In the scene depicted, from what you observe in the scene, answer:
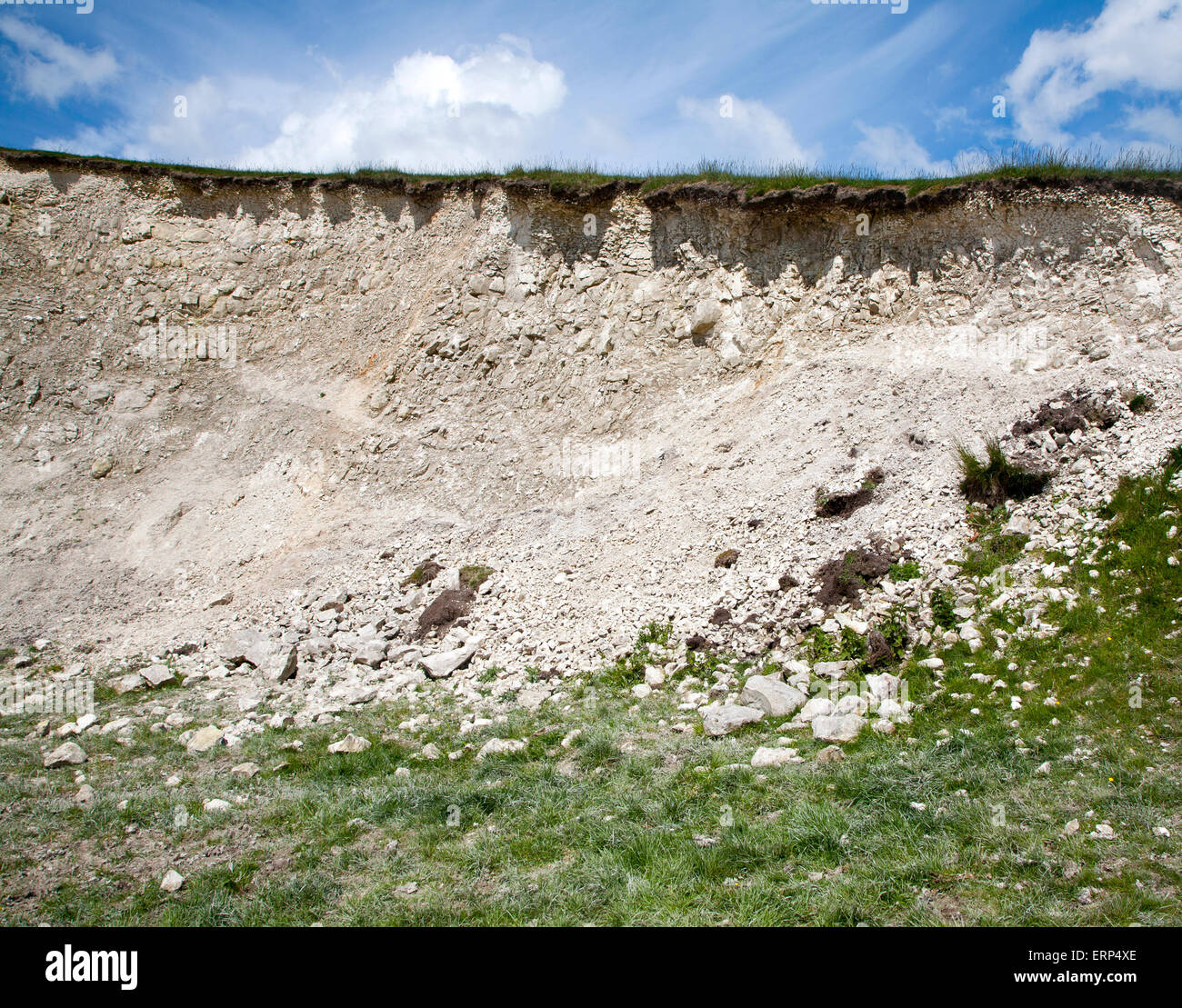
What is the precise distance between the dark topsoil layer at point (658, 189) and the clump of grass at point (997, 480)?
7412 millimetres

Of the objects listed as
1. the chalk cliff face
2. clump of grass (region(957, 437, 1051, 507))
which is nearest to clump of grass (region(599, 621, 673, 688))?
the chalk cliff face

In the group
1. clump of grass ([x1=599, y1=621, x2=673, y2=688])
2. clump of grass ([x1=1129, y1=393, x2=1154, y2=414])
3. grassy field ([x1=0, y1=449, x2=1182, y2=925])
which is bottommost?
grassy field ([x1=0, y1=449, x2=1182, y2=925])

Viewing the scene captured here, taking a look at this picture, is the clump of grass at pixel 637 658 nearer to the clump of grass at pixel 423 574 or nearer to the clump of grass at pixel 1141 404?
the clump of grass at pixel 423 574

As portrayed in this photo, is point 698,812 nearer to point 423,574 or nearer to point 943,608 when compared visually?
point 943,608

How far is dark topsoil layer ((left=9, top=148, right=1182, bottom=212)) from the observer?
1469 cm

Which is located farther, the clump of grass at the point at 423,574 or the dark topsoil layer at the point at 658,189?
the dark topsoil layer at the point at 658,189

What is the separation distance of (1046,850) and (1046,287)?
523 inches

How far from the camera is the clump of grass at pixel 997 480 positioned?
35.3 feet

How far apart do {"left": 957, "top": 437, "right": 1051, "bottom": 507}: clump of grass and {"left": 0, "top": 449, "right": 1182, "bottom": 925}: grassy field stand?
1.25 metres

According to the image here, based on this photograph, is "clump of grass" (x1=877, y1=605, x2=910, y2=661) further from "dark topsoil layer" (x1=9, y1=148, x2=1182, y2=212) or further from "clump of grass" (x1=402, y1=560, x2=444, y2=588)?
"dark topsoil layer" (x1=9, y1=148, x2=1182, y2=212)

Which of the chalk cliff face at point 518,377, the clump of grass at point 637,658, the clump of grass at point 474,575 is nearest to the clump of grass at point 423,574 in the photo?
the chalk cliff face at point 518,377

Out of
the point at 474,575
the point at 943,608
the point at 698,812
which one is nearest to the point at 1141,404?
the point at 943,608

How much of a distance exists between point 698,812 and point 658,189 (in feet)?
52.6

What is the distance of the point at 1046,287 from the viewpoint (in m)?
14.7
